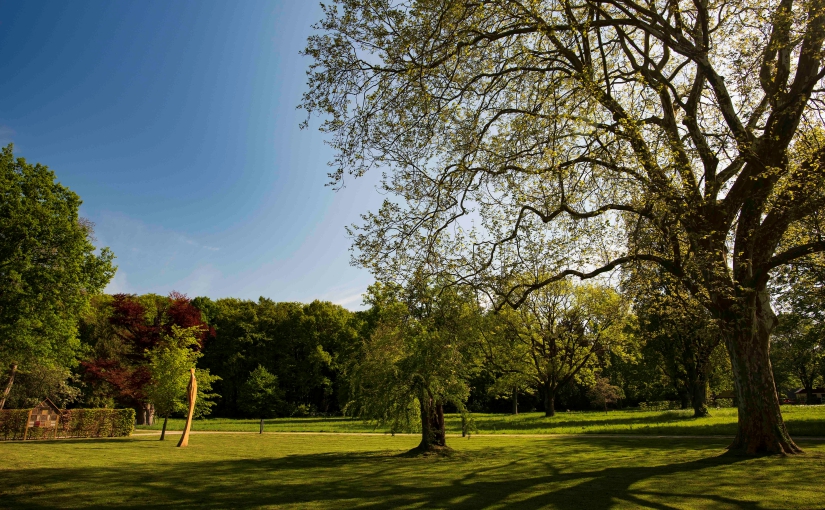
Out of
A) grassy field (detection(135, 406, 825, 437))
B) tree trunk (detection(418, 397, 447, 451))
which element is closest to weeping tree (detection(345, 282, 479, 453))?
tree trunk (detection(418, 397, 447, 451))

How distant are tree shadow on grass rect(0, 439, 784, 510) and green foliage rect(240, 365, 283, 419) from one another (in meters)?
38.2

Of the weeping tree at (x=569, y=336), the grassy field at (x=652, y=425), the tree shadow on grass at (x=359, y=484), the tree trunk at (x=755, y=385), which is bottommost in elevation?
the grassy field at (x=652, y=425)

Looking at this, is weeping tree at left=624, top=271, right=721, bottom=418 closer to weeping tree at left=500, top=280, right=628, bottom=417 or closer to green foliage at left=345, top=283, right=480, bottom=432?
weeping tree at left=500, top=280, right=628, bottom=417

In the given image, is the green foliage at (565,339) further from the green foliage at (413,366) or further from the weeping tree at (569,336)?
the green foliage at (413,366)

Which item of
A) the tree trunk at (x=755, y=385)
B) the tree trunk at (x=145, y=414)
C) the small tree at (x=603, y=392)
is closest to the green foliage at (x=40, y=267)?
the tree trunk at (x=145, y=414)

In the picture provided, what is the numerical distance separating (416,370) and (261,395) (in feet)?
132

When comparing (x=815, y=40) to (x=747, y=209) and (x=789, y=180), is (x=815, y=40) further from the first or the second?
(x=747, y=209)

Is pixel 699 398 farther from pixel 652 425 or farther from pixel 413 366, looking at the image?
pixel 413 366

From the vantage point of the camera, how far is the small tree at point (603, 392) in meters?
47.0

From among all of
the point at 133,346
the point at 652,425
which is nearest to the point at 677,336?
A: the point at 652,425

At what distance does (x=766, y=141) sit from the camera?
11469mm

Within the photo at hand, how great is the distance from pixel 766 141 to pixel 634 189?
3.27 m

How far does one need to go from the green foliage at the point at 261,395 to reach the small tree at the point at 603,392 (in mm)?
32496

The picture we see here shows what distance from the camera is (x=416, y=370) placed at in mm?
16047
